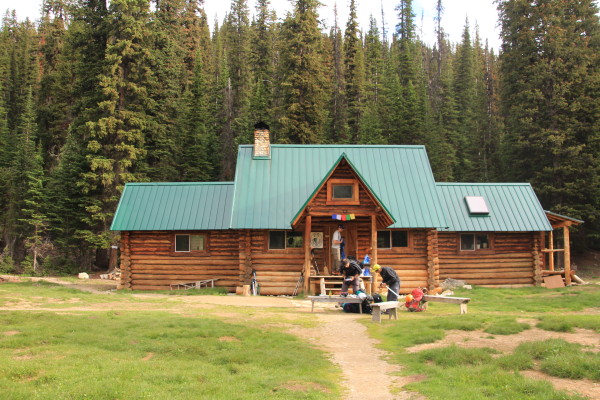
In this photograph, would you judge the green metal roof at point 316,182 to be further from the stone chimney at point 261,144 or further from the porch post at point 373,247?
the porch post at point 373,247

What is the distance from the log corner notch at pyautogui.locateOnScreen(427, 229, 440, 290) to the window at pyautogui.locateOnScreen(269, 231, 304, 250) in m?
5.96

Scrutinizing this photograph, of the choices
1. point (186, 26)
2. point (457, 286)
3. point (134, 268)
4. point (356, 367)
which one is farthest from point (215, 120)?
point (356, 367)

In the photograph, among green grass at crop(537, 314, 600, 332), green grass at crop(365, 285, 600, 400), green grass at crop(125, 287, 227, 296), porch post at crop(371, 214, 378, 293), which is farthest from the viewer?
green grass at crop(125, 287, 227, 296)

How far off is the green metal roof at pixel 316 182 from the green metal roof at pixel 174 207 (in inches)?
51.5

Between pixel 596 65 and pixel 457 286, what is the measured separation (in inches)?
896

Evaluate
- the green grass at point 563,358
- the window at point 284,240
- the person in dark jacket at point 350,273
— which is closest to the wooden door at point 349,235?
the window at point 284,240

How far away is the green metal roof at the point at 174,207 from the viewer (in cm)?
2530

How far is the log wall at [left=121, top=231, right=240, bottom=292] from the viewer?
25.6 m

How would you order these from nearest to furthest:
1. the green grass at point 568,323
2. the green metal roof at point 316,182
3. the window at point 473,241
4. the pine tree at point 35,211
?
1. the green grass at point 568,323
2. the green metal roof at point 316,182
3. the window at point 473,241
4. the pine tree at point 35,211

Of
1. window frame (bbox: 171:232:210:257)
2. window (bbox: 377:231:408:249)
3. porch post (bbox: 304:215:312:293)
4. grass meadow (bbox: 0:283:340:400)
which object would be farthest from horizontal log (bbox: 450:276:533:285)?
grass meadow (bbox: 0:283:340:400)

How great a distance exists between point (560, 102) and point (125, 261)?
29718mm

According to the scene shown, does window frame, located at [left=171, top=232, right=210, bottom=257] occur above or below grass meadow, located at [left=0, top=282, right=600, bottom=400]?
above

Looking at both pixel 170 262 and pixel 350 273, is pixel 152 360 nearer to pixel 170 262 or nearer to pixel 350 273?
pixel 350 273

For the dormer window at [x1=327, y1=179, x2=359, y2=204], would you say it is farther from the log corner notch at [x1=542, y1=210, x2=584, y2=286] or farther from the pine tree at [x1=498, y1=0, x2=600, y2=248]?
the pine tree at [x1=498, y1=0, x2=600, y2=248]
